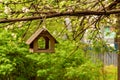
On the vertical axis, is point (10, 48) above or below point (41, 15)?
below

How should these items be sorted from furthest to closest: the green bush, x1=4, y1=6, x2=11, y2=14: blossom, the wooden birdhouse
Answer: the green bush
the wooden birdhouse
x1=4, y1=6, x2=11, y2=14: blossom

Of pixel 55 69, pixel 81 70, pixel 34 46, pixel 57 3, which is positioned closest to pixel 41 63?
pixel 55 69

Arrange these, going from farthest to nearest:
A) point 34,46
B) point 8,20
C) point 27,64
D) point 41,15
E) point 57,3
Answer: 1. point 27,64
2. point 34,46
3. point 57,3
4. point 41,15
5. point 8,20

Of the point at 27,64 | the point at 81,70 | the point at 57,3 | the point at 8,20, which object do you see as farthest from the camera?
the point at 27,64

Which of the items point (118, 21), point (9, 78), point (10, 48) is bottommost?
point (9, 78)

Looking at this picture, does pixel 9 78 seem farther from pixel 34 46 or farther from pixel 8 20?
pixel 8 20

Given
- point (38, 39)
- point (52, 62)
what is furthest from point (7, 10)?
point (52, 62)

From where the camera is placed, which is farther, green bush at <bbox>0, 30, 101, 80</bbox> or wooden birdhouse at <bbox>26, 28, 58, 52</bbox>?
green bush at <bbox>0, 30, 101, 80</bbox>

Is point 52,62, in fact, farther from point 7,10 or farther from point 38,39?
point 7,10

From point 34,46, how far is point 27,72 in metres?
6.69

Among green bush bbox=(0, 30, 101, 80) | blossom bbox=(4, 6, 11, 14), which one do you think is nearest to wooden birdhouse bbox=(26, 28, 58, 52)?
blossom bbox=(4, 6, 11, 14)

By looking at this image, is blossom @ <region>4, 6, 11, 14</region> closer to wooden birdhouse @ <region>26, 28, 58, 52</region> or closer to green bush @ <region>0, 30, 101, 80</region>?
wooden birdhouse @ <region>26, 28, 58, 52</region>

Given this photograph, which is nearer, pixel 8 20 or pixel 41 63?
pixel 8 20

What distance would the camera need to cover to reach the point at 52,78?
10.8 metres
